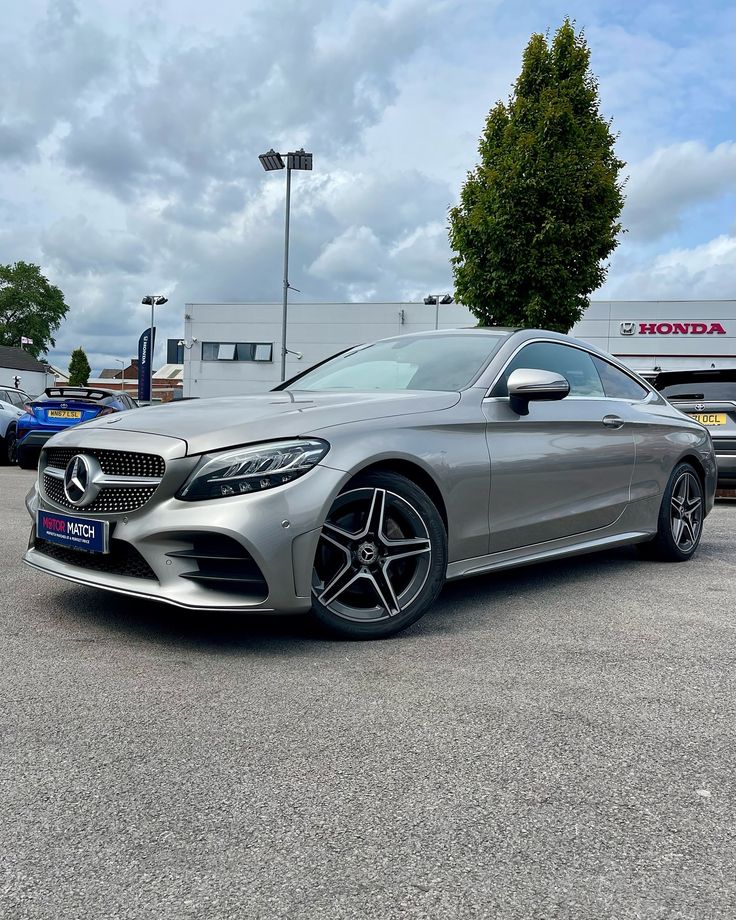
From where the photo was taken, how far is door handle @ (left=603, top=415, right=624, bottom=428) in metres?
4.92

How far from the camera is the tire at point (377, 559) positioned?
338cm

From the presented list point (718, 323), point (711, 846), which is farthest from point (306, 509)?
point (718, 323)

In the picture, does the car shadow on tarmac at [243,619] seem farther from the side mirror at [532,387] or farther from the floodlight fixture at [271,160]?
the floodlight fixture at [271,160]

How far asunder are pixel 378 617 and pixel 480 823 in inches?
61.6

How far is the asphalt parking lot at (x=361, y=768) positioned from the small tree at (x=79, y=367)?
91814 mm

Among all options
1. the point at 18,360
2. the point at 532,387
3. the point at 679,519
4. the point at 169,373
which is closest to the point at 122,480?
the point at 532,387

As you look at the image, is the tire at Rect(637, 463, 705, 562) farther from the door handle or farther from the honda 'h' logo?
the honda 'h' logo

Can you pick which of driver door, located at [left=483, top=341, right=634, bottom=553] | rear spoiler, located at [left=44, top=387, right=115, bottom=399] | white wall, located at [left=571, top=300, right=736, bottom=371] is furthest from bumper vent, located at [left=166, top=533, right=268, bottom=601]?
white wall, located at [left=571, top=300, right=736, bottom=371]

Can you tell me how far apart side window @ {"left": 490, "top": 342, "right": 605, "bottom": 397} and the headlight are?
137 cm

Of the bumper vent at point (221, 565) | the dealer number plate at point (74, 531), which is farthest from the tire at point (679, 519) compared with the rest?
the dealer number plate at point (74, 531)

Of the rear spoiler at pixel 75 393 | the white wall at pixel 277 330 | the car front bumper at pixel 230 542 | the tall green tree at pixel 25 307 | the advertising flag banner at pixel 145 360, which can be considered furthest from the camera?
the tall green tree at pixel 25 307

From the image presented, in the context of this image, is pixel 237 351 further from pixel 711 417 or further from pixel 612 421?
pixel 612 421

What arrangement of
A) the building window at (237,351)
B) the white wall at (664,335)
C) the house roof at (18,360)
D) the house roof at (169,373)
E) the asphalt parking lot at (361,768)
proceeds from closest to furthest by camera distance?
the asphalt parking lot at (361,768)
the white wall at (664,335)
the building window at (237,351)
the house roof at (18,360)
the house roof at (169,373)

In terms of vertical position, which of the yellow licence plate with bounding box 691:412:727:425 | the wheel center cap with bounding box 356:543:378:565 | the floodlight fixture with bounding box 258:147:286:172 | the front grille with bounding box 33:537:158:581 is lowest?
the front grille with bounding box 33:537:158:581
